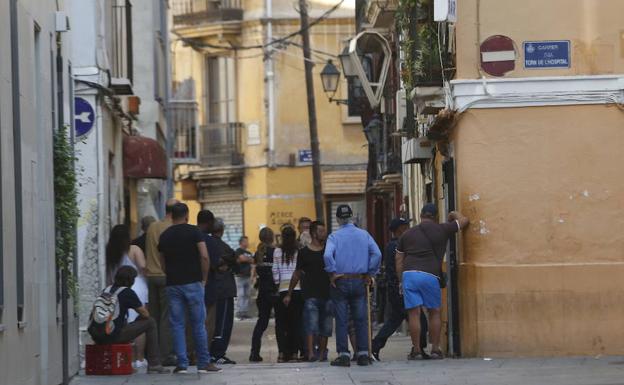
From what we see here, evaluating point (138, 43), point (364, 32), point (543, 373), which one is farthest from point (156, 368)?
point (138, 43)

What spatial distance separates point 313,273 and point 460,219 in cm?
190

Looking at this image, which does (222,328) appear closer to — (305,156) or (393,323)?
(393,323)

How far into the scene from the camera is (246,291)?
3619 cm

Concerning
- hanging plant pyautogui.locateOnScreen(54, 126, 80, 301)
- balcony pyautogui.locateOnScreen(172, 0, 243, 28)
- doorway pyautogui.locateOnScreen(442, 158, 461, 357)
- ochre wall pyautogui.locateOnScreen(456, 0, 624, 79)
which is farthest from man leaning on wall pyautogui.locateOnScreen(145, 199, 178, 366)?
balcony pyautogui.locateOnScreen(172, 0, 243, 28)

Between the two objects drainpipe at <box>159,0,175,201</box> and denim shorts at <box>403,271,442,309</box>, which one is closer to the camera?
denim shorts at <box>403,271,442,309</box>

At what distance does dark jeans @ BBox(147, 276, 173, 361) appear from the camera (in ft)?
60.7

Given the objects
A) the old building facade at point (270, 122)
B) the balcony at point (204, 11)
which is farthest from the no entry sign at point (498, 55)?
the balcony at point (204, 11)

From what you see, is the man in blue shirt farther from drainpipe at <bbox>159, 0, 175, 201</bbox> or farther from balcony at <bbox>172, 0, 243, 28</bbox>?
balcony at <bbox>172, 0, 243, 28</bbox>

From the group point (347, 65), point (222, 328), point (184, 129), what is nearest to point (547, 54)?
point (222, 328)

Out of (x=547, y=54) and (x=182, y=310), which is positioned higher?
(x=547, y=54)

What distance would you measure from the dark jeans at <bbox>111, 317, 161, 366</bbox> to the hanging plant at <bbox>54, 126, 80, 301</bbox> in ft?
4.06

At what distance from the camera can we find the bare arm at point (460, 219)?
731 inches

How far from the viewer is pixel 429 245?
1853 centimetres

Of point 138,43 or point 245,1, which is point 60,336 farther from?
point 245,1
